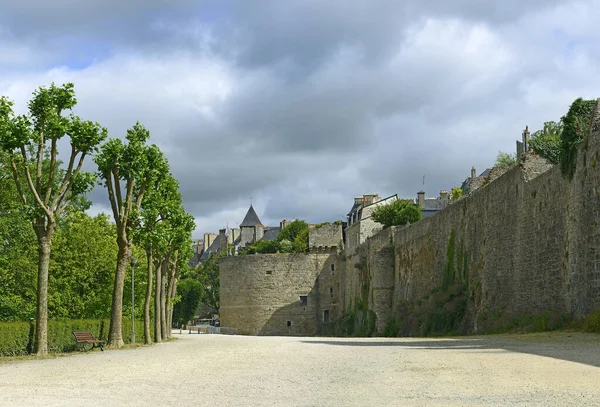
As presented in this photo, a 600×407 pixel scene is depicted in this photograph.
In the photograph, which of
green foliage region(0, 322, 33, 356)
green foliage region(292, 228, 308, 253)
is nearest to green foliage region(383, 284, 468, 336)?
green foliage region(0, 322, 33, 356)

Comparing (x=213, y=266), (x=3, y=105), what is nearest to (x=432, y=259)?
(x=3, y=105)

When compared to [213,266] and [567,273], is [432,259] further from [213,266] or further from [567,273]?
[213,266]

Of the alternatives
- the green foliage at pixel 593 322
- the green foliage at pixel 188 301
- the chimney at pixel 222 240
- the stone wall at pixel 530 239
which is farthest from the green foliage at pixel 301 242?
the green foliage at pixel 593 322

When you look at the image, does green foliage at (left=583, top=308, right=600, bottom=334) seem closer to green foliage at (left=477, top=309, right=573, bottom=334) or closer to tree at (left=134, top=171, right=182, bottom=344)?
green foliage at (left=477, top=309, right=573, bottom=334)

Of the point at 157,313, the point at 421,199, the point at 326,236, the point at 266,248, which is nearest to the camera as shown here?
the point at 157,313

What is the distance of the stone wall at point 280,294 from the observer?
72062 mm

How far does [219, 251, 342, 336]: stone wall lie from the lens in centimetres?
7206

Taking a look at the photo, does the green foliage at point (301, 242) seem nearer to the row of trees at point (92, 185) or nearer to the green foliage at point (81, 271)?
the green foliage at point (81, 271)

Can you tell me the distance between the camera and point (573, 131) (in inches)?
1008

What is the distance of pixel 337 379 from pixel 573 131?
1476cm

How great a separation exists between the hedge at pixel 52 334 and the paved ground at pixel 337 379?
542 cm

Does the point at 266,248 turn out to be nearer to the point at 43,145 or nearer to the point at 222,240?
the point at 222,240

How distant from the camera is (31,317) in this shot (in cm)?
4166

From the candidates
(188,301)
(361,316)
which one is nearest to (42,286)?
(361,316)
